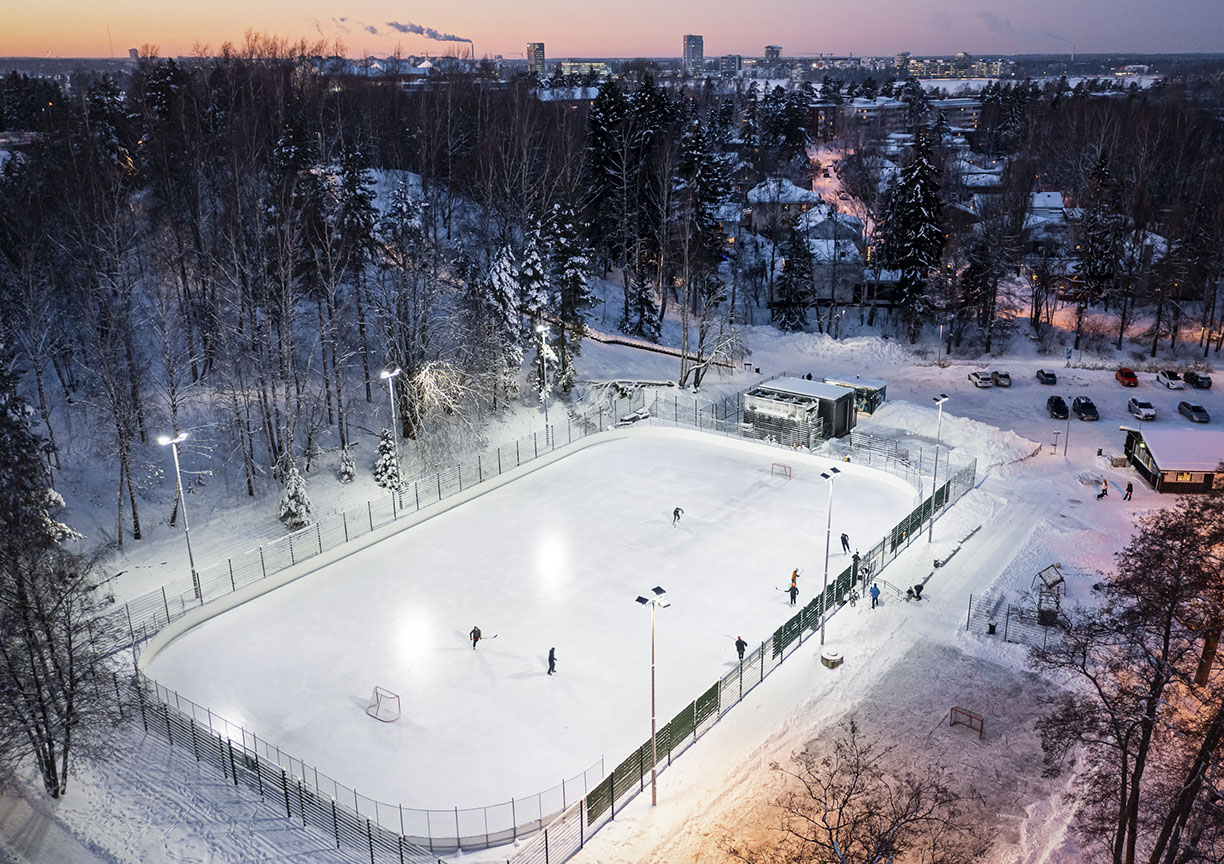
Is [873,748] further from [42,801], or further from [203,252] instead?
[203,252]

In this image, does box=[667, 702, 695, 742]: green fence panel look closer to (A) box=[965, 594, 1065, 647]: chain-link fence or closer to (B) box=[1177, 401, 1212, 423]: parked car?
(A) box=[965, 594, 1065, 647]: chain-link fence

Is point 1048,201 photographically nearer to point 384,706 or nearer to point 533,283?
point 533,283

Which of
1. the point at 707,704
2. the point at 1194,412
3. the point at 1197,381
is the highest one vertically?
the point at 1197,381

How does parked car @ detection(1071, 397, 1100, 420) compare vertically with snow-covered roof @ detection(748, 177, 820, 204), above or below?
below

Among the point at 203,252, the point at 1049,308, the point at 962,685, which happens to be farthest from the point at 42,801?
the point at 1049,308

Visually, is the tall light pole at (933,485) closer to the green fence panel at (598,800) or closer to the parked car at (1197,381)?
the green fence panel at (598,800)

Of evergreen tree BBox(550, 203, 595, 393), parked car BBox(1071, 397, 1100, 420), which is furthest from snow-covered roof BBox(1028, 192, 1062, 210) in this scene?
evergreen tree BBox(550, 203, 595, 393)

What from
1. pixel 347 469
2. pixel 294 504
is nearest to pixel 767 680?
pixel 294 504
